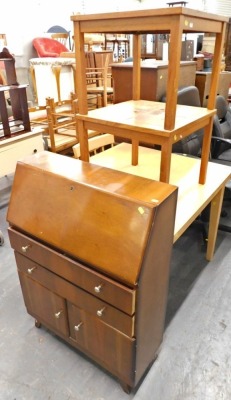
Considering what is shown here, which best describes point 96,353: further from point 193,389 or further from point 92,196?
point 92,196

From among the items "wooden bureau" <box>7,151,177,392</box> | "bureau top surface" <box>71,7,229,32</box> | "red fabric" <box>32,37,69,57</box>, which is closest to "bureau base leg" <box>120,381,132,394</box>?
"wooden bureau" <box>7,151,177,392</box>

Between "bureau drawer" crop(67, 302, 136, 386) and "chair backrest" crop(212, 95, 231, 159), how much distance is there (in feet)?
5.94

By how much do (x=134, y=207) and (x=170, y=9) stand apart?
0.62 m

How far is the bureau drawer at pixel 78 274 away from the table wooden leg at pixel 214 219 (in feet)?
3.35

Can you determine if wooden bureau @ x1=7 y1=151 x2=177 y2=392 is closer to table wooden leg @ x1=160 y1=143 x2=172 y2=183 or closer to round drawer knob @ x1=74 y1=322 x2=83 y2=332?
round drawer knob @ x1=74 y1=322 x2=83 y2=332

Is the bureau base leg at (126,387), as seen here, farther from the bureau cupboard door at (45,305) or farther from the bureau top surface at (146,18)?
the bureau top surface at (146,18)

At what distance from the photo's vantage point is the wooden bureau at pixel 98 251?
899 mm

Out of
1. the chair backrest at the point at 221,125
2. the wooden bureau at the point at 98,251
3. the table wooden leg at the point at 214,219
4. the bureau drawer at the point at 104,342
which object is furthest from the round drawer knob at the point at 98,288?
the chair backrest at the point at 221,125

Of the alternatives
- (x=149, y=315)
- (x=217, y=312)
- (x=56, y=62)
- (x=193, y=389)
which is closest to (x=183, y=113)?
(x=149, y=315)

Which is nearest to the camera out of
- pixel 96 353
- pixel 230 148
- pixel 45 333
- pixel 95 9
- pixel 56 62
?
pixel 96 353

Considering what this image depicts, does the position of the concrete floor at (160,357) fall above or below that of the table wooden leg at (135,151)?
below

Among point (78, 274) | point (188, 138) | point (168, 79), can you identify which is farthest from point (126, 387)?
point (188, 138)

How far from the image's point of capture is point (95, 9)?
7457mm

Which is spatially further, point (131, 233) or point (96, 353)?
point (96, 353)
